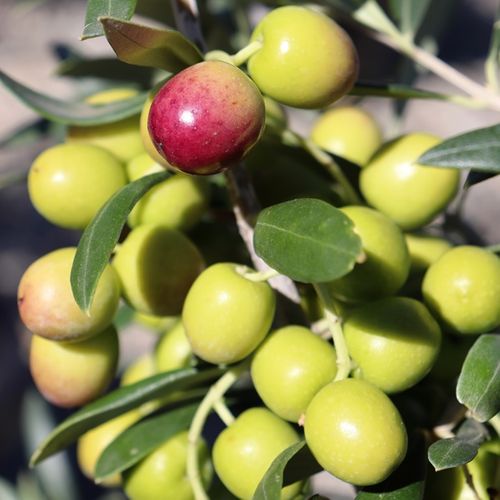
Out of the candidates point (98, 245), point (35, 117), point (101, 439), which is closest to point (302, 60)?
point (98, 245)

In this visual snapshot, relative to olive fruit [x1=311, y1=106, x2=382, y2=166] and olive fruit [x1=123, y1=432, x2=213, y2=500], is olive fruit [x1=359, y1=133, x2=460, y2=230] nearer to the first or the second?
olive fruit [x1=311, y1=106, x2=382, y2=166]

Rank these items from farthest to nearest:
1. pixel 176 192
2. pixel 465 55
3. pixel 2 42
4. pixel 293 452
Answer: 1. pixel 2 42
2. pixel 465 55
3. pixel 176 192
4. pixel 293 452

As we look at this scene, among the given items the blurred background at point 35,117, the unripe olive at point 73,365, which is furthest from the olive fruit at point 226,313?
the blurred background at point 35,117

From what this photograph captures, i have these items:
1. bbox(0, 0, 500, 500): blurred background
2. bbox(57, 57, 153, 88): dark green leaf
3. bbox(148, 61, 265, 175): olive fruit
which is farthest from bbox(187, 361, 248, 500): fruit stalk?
bbox(0, 0, 500, 500): blurred background

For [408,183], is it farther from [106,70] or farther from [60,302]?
[106,70]

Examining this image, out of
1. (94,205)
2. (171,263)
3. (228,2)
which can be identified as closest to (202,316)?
(171,263)

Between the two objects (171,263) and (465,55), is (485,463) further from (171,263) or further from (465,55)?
(465,55)
